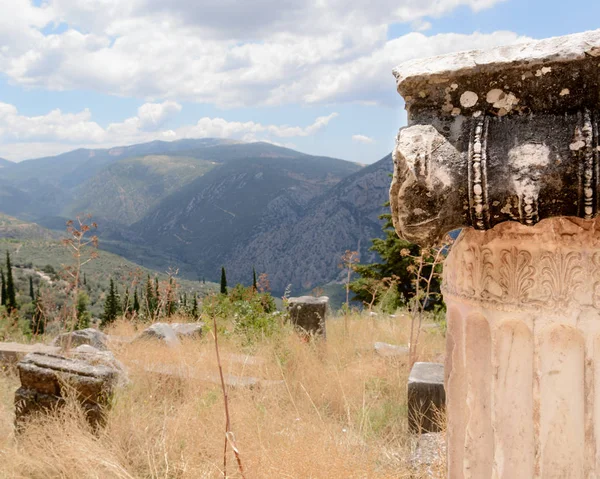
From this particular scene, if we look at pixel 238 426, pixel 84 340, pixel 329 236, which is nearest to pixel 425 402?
pixel 238 426

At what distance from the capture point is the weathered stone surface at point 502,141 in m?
0.97

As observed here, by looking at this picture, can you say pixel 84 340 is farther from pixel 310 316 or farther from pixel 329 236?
pixel 329 236

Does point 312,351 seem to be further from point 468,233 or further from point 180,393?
point 468,233

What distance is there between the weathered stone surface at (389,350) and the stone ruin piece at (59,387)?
127 inches

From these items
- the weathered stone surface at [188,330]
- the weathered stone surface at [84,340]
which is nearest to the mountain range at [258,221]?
the weathered stone surface at [188,330]

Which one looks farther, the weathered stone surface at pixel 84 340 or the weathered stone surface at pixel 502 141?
the weathered stone surface at pixel 84 340

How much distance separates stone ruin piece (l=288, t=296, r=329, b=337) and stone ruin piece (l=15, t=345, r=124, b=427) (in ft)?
11.0

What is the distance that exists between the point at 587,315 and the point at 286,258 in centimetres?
10972

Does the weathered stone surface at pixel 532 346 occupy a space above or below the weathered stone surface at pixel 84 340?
above

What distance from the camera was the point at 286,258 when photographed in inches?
4360

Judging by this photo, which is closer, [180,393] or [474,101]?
[474,101]

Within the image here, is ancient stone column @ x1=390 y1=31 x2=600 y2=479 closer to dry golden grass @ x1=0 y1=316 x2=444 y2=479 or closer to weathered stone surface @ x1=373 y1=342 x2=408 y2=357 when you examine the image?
dry golden grass @ x1=0 y1=316 x2=444 y2=479

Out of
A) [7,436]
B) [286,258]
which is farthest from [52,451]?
[286,258]

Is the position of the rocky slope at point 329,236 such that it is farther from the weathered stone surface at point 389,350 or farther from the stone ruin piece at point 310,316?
the weathered stone surface at point 389,350
